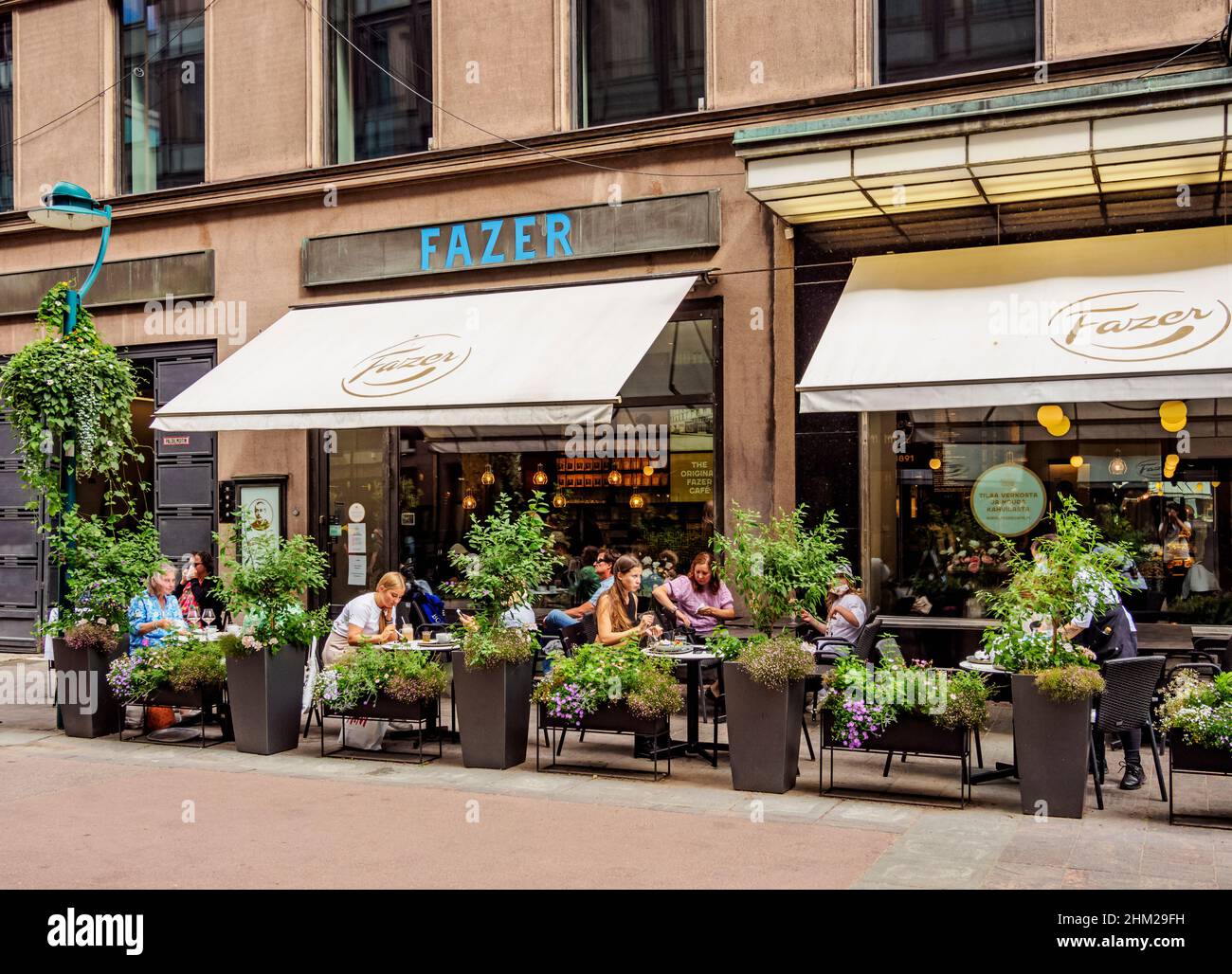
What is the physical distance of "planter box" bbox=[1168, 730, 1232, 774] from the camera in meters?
7.22

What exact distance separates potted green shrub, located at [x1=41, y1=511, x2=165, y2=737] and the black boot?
815cm

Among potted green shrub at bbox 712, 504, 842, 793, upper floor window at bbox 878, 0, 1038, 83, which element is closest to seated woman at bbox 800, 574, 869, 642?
potted green shrub at bbox 712, 504, 842, 793

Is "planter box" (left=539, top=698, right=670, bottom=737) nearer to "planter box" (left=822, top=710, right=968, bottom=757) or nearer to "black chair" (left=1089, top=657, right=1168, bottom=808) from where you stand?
"planter box" (left=822, top=710, right=968, bottom=757)

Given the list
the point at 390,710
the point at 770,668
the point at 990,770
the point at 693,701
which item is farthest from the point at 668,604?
the point at 990,770

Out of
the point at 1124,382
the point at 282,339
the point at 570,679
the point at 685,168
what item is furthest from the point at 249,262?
the point at 1124,382

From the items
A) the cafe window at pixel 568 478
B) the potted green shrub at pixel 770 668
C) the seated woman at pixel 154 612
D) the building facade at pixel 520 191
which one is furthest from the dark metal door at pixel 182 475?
the potted green shrub at pixel 770 668

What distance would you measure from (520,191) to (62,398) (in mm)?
5273

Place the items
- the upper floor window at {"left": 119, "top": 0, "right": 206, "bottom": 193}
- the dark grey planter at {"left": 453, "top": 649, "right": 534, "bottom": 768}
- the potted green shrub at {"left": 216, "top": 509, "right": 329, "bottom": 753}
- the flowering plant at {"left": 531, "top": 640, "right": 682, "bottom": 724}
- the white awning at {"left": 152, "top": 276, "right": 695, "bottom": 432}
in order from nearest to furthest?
the flowering plant at {"left": 531, "top": 640, "right": 682, "bottom": 724} < the dark grey planter at {"left": 453, "top": 649, "right": 534, "bottom": 768} < the potted green shrub at {"left": 216, "top": 509, "right": 329, "bottom": 753} < the white awning at {"left": 152, "top": 276, "right": 695, "bottom": 432} < the upper floor window at {"left": 119, "top": 0, "right": 206, "bottom": 193}

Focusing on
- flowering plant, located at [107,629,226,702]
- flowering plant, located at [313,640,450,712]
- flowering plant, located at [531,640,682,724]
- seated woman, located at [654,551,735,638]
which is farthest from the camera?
seated woman, located at [654,551,735,638]

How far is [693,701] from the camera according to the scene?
943 cm

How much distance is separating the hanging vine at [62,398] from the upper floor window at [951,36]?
314 inches

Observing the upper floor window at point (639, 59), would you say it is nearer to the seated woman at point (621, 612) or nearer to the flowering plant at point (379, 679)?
the seated woman at point (621, 612)

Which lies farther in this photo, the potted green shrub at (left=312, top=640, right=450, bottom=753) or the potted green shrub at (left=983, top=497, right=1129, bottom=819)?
the potted green shrub at (left=312, top=640, right=450, bottom=753)

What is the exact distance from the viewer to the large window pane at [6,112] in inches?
698
